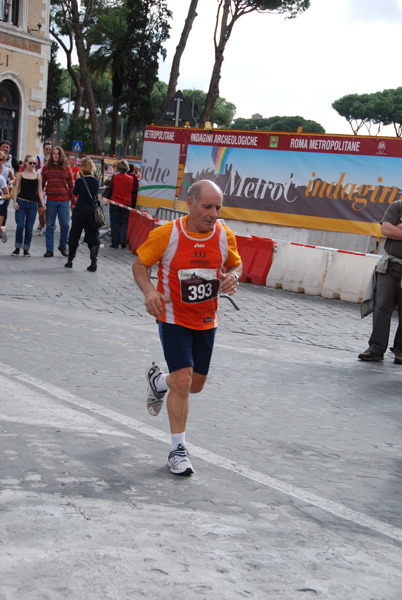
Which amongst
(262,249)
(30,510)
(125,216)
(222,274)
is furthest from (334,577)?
(125,216)

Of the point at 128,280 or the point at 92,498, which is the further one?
the point at 128,280

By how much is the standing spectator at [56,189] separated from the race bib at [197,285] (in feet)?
33.6

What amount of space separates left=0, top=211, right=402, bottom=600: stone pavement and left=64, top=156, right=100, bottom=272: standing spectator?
4.82m

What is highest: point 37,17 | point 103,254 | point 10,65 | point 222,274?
point 37,17

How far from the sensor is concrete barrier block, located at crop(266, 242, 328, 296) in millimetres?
13773

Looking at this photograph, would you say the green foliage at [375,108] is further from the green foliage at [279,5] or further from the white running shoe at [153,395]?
the white running shoe at [153,395]

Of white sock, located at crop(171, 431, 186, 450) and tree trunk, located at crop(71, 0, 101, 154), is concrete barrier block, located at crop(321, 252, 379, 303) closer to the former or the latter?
white sock, located at crop(171, 431, 186, 450)

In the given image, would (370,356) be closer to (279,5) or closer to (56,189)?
(56,189)

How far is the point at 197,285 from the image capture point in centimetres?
471

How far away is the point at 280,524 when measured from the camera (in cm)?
388

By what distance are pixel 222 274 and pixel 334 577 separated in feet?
6.49

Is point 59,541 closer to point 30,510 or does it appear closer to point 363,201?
point 30,510

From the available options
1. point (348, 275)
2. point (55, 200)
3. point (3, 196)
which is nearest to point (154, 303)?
point (348, 275)

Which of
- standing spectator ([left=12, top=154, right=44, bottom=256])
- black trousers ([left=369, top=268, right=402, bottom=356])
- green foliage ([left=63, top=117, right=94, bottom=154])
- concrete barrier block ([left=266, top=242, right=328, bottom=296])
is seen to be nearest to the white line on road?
black trousers ([left=369, top=268, right=402, bottom=356])
